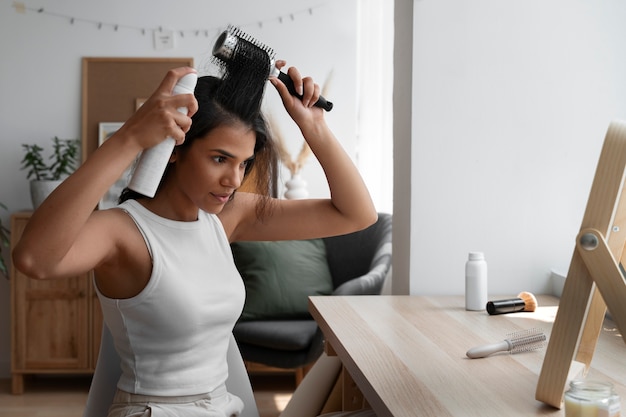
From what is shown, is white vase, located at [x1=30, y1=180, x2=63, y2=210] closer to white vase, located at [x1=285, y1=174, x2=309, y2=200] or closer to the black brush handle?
white vase, located at [x1=285, y1=174, x2=309, y2=200]

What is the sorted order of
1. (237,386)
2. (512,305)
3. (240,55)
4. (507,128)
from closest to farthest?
(240,55) → (237,386) → (512,305) → (507,128)

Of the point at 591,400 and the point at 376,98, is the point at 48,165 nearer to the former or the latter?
the point at 376,98

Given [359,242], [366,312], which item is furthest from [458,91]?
[359,242]

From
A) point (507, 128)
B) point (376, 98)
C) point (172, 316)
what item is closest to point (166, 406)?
point (172, 316)

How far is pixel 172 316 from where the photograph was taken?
1.51 m

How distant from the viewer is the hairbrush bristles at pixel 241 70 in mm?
1458

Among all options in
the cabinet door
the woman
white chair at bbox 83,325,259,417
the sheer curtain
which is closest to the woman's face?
the woman

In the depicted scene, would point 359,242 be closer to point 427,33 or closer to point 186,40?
point 186,40

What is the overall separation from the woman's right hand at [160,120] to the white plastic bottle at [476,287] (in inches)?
38.9

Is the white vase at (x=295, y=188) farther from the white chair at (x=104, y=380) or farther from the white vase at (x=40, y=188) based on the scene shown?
the white chair at (x=104, y=380)

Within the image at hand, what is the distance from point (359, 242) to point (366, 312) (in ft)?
7.28

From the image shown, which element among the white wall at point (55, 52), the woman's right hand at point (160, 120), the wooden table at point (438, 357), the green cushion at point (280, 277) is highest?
the white wall at point (55, 52)

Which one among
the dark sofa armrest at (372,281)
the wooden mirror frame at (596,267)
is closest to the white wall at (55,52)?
the dark sofa armrest at (372,281)

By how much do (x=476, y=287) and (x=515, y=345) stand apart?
1.60 ft
